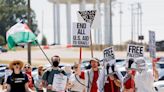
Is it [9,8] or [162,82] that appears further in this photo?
[9,8]

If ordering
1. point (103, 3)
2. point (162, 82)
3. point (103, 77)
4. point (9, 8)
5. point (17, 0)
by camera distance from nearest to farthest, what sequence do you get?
point (103, 77) → point (162, 82) → point (103, 3) → point (9, 8) → point (17, 0)

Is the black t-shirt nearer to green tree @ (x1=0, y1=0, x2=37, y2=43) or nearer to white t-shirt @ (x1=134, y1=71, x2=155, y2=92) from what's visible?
white t-shirt @ (x1=134, y1=71, x2=155, y2=92)

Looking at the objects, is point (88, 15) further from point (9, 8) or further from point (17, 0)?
point (17, 0)

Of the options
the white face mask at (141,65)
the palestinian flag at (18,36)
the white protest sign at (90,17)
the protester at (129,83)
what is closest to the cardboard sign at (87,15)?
the white protest sign at (90,17)

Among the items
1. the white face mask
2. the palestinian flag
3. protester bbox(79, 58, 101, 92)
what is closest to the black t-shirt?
protester bbox(79, 58, 101, 92)

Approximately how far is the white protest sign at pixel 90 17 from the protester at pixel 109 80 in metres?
3.18

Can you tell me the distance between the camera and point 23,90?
1328cm

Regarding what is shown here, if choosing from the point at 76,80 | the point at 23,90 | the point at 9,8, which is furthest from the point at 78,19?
the point at 9,8

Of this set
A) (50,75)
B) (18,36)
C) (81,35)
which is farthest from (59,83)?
(18,36)

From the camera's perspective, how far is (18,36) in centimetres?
2267

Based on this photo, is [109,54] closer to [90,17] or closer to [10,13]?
[90,17]

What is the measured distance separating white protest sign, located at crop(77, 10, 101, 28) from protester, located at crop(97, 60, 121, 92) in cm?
318

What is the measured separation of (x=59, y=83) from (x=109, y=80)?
3.43 ft

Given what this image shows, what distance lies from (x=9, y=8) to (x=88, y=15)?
400 ft
